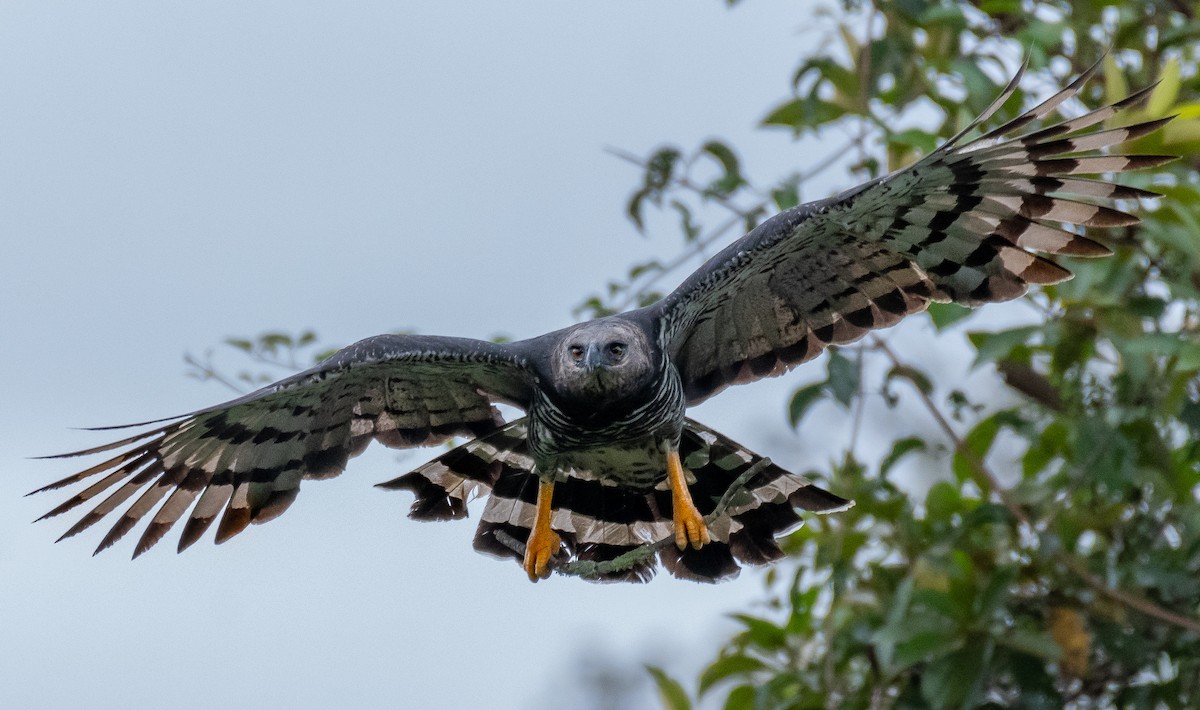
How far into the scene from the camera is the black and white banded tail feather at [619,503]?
17.8ft

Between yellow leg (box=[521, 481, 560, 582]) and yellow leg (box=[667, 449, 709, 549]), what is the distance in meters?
0.50

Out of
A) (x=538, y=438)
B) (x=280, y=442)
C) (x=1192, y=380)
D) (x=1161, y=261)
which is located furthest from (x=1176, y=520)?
(x=280, y=442)

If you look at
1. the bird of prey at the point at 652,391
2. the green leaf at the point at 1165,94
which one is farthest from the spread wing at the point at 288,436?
the green leaf at the point at 1165,94

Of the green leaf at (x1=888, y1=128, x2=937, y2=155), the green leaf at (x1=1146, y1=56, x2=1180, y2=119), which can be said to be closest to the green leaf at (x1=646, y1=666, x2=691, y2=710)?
the green leaf at (x1=888, y1=128, x2=937, y2=155)

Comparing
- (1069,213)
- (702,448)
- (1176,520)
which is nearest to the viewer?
(1069,213)

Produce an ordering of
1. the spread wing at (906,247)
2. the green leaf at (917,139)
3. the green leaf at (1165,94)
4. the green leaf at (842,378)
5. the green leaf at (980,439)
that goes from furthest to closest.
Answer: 1. the green leaf at (980,439)
2. the green leaf at (842,378)
3. the green leaf at (917,139)
4. the green leaf at (1165,94)
5. the spread wing at (906,247)

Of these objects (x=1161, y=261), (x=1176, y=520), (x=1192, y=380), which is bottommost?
(x=1176, y=520)

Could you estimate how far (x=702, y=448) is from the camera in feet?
18.4

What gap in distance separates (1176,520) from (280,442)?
334 cm

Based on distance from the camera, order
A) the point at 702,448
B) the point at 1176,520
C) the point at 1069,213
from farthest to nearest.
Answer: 1. the point at 702,448
2. the point at 1176,520
3. the point at 1069,213

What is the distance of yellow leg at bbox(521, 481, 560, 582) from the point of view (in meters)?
5.42

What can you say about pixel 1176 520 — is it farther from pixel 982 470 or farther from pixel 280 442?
pixel 280 442

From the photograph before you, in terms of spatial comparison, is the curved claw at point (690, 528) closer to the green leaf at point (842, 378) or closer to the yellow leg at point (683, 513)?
the yellow leg at point (683, 513)

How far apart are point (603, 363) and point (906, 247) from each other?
1208mm
